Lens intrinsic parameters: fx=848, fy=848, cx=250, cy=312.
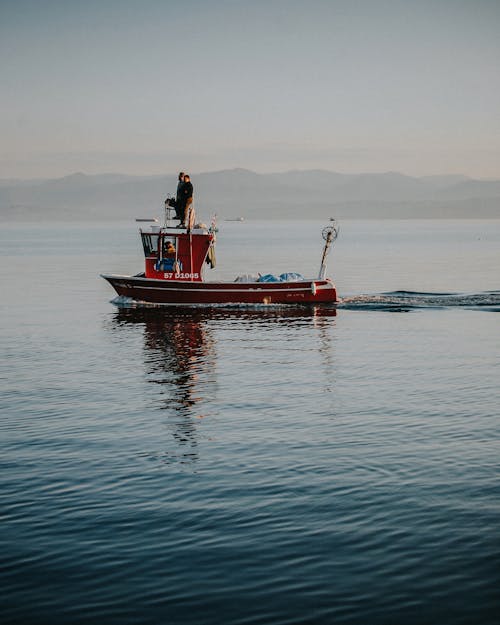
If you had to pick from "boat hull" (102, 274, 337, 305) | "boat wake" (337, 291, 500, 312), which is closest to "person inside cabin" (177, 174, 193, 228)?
"boat hull" (102, 274, 337, 305)

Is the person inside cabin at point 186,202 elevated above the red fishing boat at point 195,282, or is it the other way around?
the person inside cabin at point 186,202

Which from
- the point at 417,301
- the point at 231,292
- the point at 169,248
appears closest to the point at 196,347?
the point at 231,292

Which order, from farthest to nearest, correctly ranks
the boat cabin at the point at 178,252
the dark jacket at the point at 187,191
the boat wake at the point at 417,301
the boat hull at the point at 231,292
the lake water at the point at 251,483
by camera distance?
the boat wake at the point at 417,301
the boat cabin at the point at 178,252
the boat hull at the point at 231,292
the dark jacket at the point at 187,191
the lake water at the point at 251,483

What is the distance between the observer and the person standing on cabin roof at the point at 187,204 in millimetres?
50344

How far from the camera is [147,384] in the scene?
28828 millimetres

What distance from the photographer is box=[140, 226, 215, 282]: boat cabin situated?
51.8 meters

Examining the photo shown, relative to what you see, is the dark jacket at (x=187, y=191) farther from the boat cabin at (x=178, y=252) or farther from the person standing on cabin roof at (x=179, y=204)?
the boat cabin at (x=178, y=252)

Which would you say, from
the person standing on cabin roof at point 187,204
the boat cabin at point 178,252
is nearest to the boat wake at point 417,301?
the boat cabin at point 178,252

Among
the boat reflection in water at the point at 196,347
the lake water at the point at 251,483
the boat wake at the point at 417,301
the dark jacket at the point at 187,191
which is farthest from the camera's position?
the boat wake at the point at 417,301

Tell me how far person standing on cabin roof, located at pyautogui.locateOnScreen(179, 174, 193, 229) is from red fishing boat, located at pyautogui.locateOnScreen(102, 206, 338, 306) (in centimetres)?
49

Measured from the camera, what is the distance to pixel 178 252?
171 feet

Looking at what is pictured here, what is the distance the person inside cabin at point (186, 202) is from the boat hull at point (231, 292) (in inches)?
151

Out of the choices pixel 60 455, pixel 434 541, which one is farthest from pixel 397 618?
pixel 60 455

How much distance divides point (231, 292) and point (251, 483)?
34.7 m
